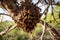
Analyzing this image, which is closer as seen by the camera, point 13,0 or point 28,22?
point 28,22

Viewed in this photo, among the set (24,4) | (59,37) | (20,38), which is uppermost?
(24,4)

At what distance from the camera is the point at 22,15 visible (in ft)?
3.98

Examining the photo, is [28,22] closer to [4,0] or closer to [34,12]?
[34,12]

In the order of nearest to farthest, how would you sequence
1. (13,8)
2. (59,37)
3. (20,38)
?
(13,8) < (59,37) < (20,38)

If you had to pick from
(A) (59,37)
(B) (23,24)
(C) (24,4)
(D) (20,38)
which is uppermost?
(C) (24,4)

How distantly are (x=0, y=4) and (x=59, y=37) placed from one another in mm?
671

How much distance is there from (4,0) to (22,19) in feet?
1.33

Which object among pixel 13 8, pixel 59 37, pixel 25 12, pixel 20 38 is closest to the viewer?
pixel 25 12

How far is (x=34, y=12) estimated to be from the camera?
123 cm

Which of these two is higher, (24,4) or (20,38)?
(24,4)

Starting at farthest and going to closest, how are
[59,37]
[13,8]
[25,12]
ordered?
[59,37]
[13,8]
[25,12]

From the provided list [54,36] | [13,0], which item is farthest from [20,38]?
[13,0]

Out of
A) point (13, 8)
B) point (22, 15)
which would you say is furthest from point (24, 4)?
point (13, 8)

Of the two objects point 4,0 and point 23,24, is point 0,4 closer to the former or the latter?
point 4,0
